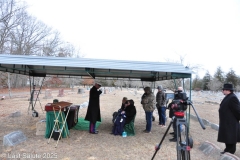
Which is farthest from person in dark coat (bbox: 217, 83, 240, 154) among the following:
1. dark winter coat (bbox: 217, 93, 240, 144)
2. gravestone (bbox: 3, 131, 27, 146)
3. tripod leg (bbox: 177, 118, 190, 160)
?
gravestone (bbox: 3, 131, 27, 146)

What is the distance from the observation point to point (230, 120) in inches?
169

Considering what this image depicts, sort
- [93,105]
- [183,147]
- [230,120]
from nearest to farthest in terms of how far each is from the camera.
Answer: [183,147] → [230,120] → [93,105]

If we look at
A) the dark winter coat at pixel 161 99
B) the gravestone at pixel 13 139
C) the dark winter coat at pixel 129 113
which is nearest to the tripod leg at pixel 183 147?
the dark winter coat at pixel 129 113

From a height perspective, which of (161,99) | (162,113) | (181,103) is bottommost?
(162,113)

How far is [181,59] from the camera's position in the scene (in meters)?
29.0

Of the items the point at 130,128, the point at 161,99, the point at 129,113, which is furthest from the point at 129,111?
the point at 161,99

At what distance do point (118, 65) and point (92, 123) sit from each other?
234 centimetres

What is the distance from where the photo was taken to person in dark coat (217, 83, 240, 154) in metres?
4.27

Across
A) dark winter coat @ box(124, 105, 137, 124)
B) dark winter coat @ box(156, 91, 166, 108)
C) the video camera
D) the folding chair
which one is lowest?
the folding chair

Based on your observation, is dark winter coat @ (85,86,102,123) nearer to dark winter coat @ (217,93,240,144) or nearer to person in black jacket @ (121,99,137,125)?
person in black jacket @ (121,99,137,125)

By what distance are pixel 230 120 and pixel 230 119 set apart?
0.02 metres

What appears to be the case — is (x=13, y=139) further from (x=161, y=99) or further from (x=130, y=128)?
(x=161, y=99)

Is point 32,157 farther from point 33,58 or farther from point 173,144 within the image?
point 173,144

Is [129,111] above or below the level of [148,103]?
below
